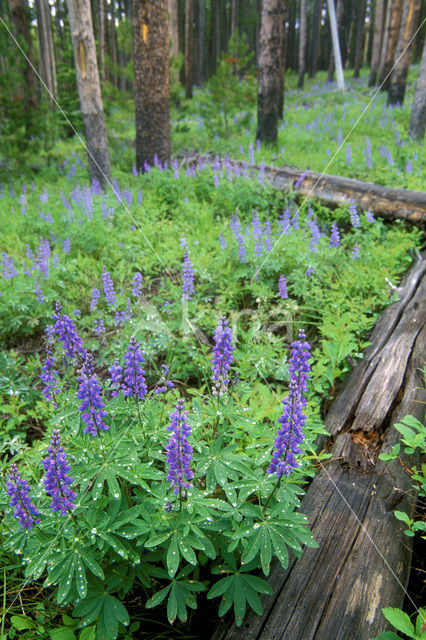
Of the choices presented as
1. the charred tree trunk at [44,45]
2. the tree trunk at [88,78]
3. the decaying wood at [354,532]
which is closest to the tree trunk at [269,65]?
the tree trunk at [88,78]

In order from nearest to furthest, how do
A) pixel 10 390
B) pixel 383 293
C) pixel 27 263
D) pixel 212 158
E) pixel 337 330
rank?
pixel 10 390
pixel 337 330
pixel 383 293
pixel 27 263
pixel 212 158

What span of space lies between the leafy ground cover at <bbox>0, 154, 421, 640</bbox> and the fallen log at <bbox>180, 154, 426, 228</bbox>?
262 mm

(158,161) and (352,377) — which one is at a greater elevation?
(158,161)

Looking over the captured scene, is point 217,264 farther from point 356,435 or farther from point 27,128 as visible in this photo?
point 27,128

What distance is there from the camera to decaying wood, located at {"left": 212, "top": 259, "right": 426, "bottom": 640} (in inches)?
67.9

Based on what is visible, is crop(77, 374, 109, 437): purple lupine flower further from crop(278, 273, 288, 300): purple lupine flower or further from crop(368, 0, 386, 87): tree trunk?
crop(368, 0, 386, 87): tree trunk

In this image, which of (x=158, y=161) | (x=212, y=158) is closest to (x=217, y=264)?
(x=158, y=161)

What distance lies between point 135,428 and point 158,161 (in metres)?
7.42

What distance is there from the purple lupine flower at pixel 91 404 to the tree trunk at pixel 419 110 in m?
9.67

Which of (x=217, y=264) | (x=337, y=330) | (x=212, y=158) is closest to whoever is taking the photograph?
(x=337, y=330)

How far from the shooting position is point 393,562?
1.91 m

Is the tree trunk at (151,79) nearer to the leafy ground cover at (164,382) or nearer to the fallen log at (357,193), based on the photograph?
the leafy ground cover at (164,382)

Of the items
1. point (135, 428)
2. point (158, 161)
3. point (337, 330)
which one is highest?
point (158, 161)

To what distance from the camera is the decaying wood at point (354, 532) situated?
1724mm
